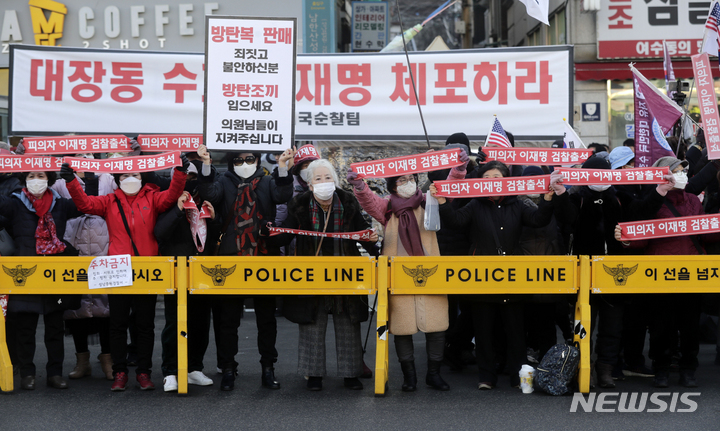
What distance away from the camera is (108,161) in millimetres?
6039

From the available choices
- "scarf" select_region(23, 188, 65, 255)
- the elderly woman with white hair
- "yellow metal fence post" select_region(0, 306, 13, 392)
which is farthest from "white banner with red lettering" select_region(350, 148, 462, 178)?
"yellow metal fence post" select_region(0, 306, 13, 392)

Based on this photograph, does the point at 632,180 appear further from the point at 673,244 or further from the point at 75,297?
the point at 75,297

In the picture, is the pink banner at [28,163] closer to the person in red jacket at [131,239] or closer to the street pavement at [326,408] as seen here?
the person in red jacket at [131,239]

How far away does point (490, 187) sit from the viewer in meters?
5.98

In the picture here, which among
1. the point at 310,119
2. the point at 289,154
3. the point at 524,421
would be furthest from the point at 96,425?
the point at 310,119

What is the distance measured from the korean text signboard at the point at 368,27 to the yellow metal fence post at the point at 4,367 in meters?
13.2

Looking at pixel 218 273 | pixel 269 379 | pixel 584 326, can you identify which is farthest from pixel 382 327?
pixel 584 326

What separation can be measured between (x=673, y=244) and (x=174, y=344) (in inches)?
162

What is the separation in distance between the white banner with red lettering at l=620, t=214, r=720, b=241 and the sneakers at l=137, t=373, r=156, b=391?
12.9 feet

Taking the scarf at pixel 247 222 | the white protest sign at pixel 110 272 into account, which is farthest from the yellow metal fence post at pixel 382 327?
the white protest sign at pixel 110 272

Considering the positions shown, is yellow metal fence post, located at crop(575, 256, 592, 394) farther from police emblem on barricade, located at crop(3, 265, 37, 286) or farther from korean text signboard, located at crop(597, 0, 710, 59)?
korean text signboard, located at crop(597, 0, 710, 59)

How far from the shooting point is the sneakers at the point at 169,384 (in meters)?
6.15

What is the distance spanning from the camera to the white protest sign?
6.04 metres

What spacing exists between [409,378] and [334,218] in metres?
1.42
